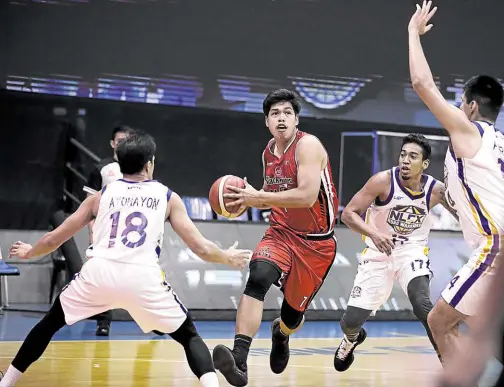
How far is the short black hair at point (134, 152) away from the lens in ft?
18.5

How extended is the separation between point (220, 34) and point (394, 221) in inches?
283

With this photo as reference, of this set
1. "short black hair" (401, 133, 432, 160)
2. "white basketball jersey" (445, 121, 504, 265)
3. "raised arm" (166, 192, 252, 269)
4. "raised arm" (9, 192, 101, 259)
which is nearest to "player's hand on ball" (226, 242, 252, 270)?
"raised arm" (166, 192, 252, 269)

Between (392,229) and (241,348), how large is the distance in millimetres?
2211

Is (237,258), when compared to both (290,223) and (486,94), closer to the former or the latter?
(290,223)

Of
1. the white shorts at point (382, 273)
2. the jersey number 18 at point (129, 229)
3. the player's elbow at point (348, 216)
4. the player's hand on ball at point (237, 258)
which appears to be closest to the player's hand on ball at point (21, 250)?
the jersey number 18 at point (129, 229)

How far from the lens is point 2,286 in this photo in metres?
12.5

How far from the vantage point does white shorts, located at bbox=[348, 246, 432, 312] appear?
7684mm

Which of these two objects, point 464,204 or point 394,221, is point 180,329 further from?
point 394,221

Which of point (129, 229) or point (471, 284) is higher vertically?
point (129, 229)

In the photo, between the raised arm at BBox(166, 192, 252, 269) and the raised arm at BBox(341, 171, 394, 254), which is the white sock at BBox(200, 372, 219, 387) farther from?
the raised arm at BBox(341, 171, 394, 254)

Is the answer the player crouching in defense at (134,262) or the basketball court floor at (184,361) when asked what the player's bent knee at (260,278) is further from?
the basketball court floor at (184,361)

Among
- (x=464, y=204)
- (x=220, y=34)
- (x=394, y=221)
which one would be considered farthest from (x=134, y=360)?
(x=220, y=34)

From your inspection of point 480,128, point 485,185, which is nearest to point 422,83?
point 480,128

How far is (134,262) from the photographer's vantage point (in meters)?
5.43
